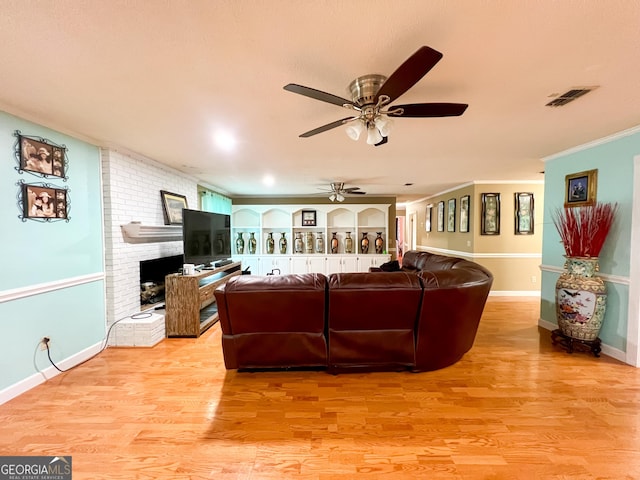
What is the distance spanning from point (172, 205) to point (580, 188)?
5.50 meters

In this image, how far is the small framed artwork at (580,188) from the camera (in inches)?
123

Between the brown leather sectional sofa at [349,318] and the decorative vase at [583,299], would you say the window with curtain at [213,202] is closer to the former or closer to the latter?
the brown leather sectional sofa at [349,318]

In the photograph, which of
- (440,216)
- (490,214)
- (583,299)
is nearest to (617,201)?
(583,299)

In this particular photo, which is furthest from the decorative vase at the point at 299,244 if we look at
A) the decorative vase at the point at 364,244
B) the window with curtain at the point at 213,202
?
the window with curtain at the point at 213,202

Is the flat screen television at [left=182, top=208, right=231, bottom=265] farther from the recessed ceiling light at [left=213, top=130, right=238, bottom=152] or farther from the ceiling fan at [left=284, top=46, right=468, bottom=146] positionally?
the ceiling fan at [left=284, top=46, right=468, bottom=146]

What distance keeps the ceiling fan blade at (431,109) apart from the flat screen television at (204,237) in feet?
10.3

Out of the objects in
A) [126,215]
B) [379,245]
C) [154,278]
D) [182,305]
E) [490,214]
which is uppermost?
[490,214]

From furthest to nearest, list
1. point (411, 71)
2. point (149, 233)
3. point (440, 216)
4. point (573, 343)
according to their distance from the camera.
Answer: point (440, 216) < point (149, 233) < point (573, 343) < point (411, 71)

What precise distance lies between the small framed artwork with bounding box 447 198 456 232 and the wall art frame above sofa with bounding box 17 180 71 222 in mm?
6613

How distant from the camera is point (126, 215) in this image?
133 inches

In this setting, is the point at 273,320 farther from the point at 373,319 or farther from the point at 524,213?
the point at 524,213

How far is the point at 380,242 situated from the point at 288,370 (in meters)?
5.15

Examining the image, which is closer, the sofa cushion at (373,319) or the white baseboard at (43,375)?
the white baseboard at (43,375)

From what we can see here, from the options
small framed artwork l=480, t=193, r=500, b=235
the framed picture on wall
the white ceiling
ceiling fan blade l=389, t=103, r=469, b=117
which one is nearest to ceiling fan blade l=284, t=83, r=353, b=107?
the white ceiling
